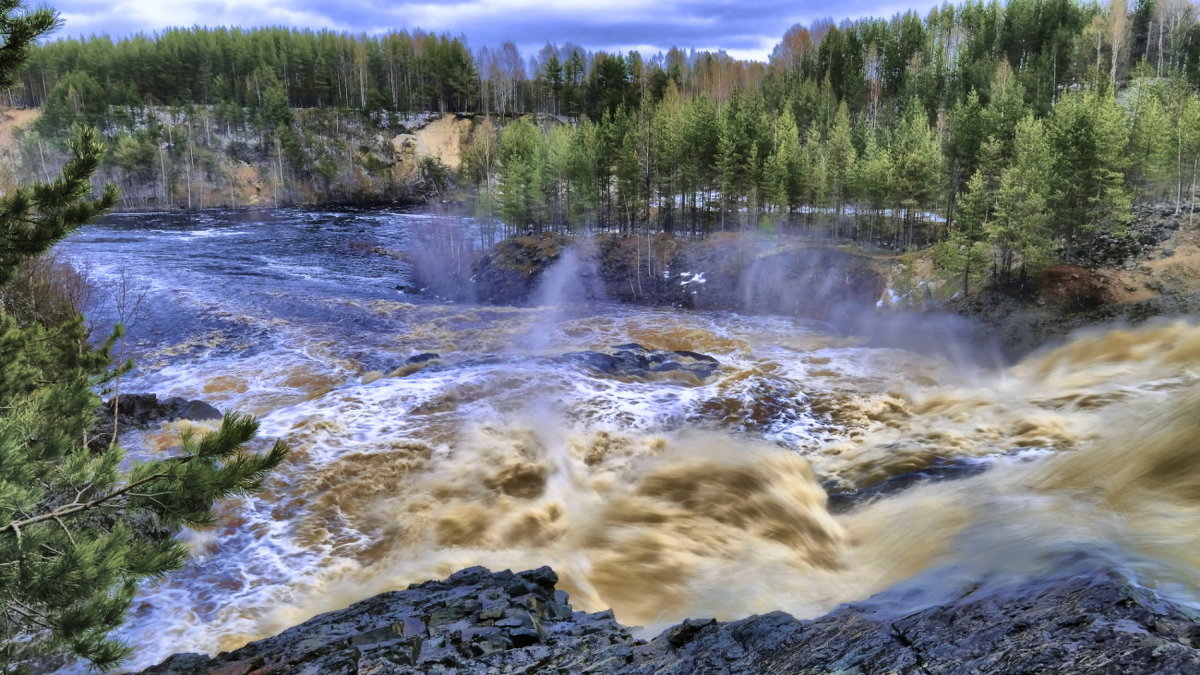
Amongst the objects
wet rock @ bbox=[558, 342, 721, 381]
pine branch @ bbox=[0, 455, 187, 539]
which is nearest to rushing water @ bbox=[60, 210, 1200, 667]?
wet rock @ bbox=[558, 342, 721, 381]

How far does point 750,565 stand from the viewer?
477 inches

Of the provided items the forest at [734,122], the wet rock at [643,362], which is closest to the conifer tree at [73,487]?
the forest at [734,122]

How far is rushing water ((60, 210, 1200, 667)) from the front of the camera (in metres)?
10.9

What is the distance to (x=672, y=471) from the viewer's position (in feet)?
54.0

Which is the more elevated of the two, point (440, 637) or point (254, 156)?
point (254, 156)

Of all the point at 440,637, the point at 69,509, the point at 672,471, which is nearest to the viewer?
the point at 69,509

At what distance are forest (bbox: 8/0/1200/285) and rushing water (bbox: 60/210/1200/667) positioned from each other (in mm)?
8613

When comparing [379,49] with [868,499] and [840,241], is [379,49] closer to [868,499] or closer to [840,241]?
[840,241]

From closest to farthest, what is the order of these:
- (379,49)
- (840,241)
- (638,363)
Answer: (638,363) < (840,241) < (379,49)

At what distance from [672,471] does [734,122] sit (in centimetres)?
4091

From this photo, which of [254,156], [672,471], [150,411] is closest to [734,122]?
[672,471]

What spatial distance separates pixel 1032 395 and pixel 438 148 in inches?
3384

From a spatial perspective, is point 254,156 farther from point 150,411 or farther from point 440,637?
point 440,637

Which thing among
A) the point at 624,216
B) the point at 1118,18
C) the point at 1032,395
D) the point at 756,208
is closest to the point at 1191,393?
the point at 1032,395
